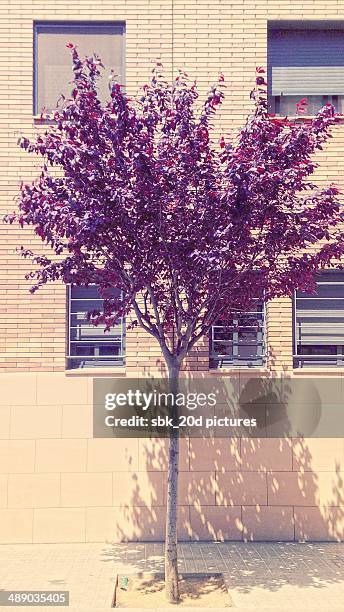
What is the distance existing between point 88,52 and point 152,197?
3.93 meters

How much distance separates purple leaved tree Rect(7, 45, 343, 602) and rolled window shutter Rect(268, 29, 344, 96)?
10.4 ft

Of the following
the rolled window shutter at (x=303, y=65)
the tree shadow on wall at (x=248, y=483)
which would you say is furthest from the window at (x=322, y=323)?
the rolled window shutter at (x=303, y=65)

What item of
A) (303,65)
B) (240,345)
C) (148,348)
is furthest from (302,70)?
(148,348)

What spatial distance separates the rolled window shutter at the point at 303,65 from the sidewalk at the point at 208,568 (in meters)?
6.16

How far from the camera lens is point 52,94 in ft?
30.2

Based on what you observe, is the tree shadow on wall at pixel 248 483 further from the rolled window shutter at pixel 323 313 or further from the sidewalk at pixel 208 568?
the rolled window shutter at pixel 323 313

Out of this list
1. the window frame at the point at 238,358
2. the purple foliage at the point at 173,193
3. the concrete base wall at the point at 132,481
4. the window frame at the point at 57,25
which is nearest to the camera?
the purple foliage at the point at 173,193

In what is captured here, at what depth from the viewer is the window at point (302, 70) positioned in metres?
9.40

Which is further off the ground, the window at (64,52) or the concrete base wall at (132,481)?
the window at (64,52)

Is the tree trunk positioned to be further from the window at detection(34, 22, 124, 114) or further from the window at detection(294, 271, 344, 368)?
the window at detection(34, 22, 124, 114)

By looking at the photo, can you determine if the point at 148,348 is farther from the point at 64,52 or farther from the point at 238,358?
the point at 64,52

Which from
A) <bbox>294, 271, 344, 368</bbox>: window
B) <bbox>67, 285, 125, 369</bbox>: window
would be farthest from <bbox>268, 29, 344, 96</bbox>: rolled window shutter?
<bbox>67, 285, 125, 369</bbox>: window

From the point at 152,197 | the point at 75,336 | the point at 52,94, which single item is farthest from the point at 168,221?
the point at 52,94

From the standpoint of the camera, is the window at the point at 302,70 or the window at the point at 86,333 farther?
the window at the point at 302,70
